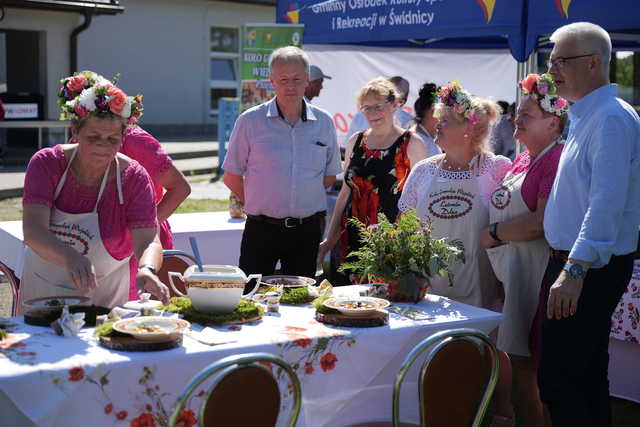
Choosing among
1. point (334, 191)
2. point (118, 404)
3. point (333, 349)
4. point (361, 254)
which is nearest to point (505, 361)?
point (361, 254)

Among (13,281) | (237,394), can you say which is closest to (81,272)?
(237,394)

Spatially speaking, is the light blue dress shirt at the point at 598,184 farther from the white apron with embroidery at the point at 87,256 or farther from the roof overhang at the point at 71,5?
the roof overhang at the point at 71,5

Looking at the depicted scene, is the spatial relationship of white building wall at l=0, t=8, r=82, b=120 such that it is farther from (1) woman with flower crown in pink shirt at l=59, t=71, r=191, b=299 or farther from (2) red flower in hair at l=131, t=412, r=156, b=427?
(2) red flower in hair at l=131, t=412, r=156, b=427

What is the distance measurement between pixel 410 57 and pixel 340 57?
3.06 feet

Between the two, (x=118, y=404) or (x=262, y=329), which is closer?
(x=118, y=404)

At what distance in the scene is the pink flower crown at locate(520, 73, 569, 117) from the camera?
345cm

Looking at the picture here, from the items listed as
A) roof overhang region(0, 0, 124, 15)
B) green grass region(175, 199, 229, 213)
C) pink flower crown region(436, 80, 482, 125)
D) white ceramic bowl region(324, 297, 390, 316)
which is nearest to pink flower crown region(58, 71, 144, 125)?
white ceramic bowl region(324, 297, 390, 316)

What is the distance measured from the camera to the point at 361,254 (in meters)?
3.14

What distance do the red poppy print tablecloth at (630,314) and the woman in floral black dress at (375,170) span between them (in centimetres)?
124

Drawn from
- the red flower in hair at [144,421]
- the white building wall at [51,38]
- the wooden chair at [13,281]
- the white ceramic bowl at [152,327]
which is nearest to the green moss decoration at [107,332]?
the white ceramic bowl at [152,327]

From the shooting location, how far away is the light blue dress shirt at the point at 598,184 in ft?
8.98

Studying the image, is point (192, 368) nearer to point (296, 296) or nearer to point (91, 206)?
point (296, 296)

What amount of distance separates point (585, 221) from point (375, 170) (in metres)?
1.90

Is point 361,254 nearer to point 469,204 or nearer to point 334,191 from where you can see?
point 469,204
